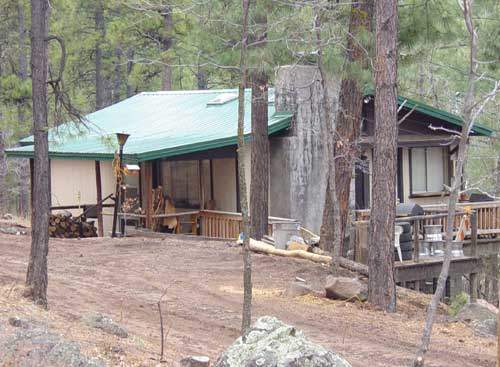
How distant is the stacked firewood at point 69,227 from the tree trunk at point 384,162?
11.0 m

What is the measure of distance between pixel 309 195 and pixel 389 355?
11028mm

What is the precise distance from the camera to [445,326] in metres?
12.4

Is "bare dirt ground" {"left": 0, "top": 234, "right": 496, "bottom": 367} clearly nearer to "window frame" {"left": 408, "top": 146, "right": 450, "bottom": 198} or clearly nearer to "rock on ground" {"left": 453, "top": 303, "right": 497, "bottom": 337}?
"rock on ground" {"left": 453, "top": 303, "right": 497, "bottom": 337}

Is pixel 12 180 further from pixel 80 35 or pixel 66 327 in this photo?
pixel 66 327

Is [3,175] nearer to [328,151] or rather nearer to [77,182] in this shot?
[77,182]

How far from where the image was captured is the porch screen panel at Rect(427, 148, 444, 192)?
2412 centimetres

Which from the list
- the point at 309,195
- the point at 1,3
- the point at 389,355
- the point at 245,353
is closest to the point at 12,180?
the point at 1,3

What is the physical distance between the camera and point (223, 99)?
24.9 meters

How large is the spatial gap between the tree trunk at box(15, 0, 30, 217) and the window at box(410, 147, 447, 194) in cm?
1301

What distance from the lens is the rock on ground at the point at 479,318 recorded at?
12.3 meters

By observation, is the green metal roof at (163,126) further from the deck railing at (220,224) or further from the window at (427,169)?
the window at (427,169)

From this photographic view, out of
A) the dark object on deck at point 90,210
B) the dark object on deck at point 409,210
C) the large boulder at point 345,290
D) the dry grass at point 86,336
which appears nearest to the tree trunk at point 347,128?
the large boulder at point 345,290

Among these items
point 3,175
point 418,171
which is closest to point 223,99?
point 418,171

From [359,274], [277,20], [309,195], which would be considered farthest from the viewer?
[309,195]
